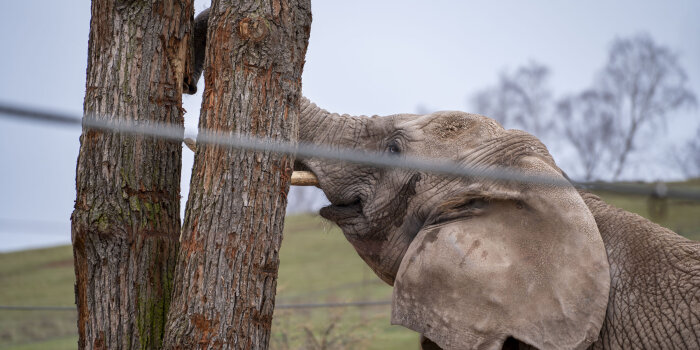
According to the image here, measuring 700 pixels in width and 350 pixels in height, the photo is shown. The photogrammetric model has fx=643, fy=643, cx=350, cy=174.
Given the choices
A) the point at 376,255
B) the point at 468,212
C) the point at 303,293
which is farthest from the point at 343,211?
the point at 303,293

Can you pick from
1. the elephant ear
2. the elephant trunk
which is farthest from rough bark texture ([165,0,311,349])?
the elephant trunk

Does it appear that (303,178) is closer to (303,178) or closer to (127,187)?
(303,178)

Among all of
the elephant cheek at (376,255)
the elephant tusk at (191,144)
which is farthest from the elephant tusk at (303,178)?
the elephant tusk at (191,144)

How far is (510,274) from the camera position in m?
2.97

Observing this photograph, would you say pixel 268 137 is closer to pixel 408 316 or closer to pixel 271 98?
pixel 271 98

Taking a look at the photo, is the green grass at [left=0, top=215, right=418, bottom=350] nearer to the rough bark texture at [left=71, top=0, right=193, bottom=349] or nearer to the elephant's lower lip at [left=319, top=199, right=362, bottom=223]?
the elephant's lower lip at [left=319, top=199, right=362, bottom=223]

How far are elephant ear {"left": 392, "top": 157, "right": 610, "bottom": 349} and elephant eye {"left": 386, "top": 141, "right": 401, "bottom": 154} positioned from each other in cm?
62

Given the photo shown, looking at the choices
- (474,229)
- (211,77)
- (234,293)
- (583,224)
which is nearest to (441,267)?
(474,229)

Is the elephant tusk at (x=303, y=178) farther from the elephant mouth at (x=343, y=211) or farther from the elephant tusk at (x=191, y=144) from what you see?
the elephant tusk at (x=191, y=144)

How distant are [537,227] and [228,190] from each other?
1.45m

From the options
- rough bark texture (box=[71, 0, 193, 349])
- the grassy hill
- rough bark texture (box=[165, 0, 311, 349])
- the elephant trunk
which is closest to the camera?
rough bark texture (box=[165, 0, 311, 349])

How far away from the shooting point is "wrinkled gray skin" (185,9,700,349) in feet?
9.68

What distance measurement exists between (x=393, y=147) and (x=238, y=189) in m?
1.35

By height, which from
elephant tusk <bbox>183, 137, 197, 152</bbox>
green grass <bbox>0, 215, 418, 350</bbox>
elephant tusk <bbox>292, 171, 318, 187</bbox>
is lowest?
green grass <bbox>0, 215, 418, 350</bbox>
